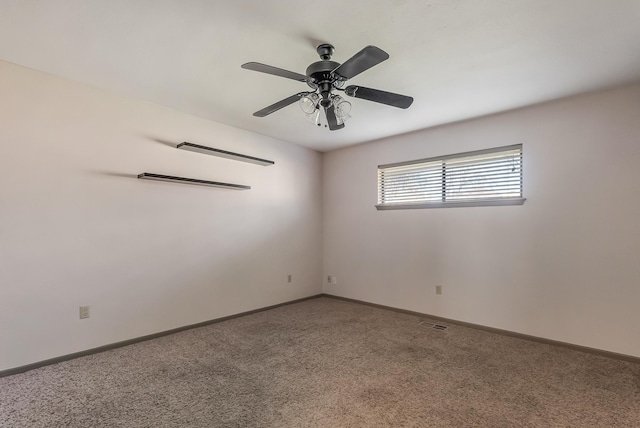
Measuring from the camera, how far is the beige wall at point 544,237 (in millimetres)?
2797

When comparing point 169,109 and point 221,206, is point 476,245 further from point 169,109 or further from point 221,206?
Result: point 169,109

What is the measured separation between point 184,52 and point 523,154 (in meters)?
3.41

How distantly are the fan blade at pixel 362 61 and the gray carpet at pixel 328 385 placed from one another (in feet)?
6.97

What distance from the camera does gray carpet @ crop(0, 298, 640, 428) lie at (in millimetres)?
1894

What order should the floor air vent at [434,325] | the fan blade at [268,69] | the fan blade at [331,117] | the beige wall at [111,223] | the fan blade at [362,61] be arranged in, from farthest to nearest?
1. the floor air vent at [434,325]
2. the beige wall at [111,223]
3. the fan blade at [331,117]
4. the fan blade at [268,69]
5. the fan blade at [362,61]

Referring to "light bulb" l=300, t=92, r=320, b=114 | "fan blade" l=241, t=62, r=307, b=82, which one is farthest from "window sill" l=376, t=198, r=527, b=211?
"fan blade" l=241, t=62, r=307, b=82

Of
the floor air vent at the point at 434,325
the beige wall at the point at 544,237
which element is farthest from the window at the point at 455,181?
the floor air vent at the point at 434,325

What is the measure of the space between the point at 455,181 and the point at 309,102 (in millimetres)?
2448

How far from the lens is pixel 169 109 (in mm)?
3426

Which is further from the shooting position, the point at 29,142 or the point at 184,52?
the point at 29,142

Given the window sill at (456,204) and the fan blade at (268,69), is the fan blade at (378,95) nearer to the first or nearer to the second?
the fan blade at (268,69)

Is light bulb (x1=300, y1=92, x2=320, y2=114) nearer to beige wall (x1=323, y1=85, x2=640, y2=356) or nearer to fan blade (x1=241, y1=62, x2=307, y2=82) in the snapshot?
fan blade (x1=241, y1=62, x2=307, y2=82)

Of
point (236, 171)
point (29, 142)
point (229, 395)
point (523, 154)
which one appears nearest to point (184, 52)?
point (29, 142)

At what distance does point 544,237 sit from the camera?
3.18 meters
